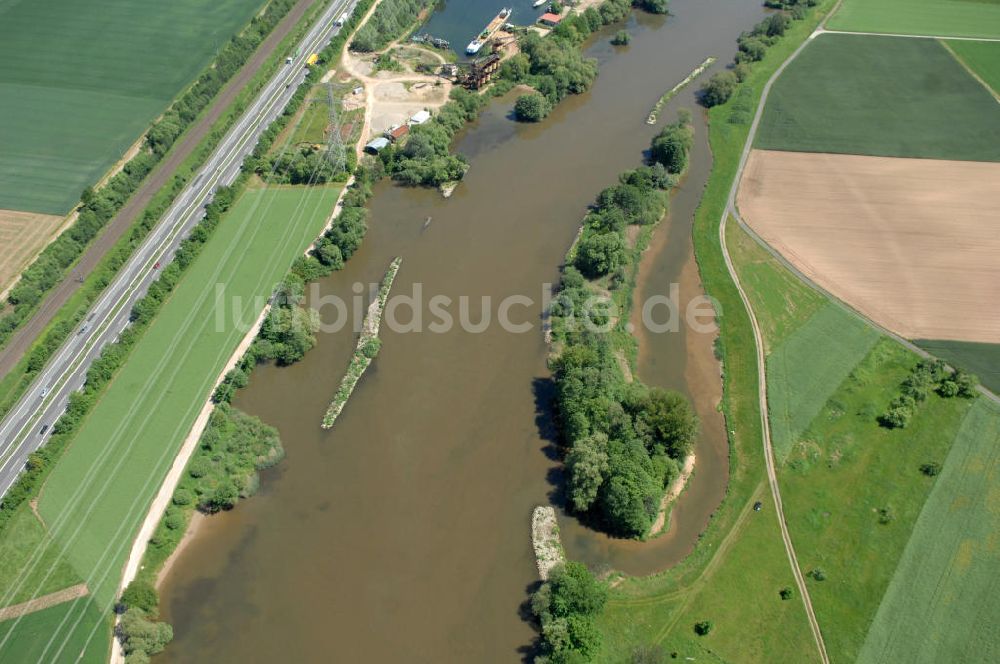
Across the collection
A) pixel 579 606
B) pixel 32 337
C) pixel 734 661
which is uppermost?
pixel 32 337

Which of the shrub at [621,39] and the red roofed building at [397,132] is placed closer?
the red roofed building at [397,132]

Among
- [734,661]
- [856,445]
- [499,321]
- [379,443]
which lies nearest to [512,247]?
[499,321]

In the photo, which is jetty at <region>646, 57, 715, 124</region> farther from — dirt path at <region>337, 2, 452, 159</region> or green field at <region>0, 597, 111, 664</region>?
green field at <region>0, 597, 111, 664</region>

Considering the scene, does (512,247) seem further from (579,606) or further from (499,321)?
(579,606)

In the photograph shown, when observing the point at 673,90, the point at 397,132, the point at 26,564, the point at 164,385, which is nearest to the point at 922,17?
the point at 673,90

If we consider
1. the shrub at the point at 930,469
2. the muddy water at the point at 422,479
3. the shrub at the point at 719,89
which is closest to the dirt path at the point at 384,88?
the muddy water at the point at 422,479

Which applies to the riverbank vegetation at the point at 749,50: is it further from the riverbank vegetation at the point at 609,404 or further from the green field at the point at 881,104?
the riverbank vegetation at the point at 609,404
